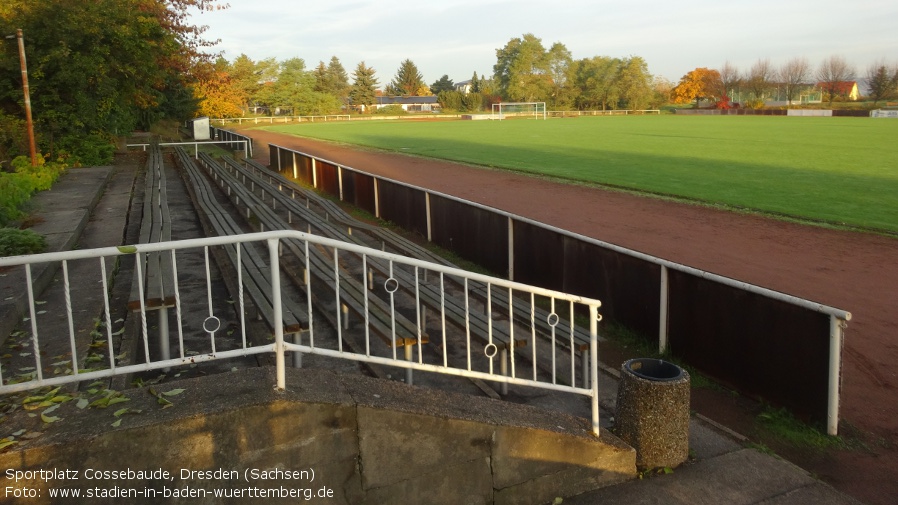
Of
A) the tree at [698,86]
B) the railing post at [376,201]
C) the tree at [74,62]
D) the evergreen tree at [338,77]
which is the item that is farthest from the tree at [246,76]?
the railing post at [376,201]

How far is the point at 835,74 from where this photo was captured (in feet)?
419

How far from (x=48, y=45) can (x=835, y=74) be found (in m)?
136

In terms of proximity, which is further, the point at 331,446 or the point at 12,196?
the point at 12,196

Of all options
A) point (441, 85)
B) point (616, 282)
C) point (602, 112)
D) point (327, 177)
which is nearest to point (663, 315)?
point (616, 282)

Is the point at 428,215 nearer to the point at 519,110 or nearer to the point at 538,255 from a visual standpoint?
the point at 538,255

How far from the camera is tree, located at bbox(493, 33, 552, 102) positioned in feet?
406

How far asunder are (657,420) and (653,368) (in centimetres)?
46

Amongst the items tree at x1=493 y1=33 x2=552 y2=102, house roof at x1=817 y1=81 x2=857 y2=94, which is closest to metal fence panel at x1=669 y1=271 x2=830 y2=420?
tree at x1=493 y1=33 x2=552 y2=102

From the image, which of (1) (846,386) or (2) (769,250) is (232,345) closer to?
(1) (846,386)

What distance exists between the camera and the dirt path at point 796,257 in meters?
5.50

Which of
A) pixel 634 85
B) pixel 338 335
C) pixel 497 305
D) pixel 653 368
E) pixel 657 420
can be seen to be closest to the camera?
pixel 657 420

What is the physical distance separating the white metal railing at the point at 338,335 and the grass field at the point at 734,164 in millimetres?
10301

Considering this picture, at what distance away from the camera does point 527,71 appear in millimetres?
127062

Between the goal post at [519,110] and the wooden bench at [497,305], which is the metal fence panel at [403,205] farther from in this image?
the goal post at [519,110]
